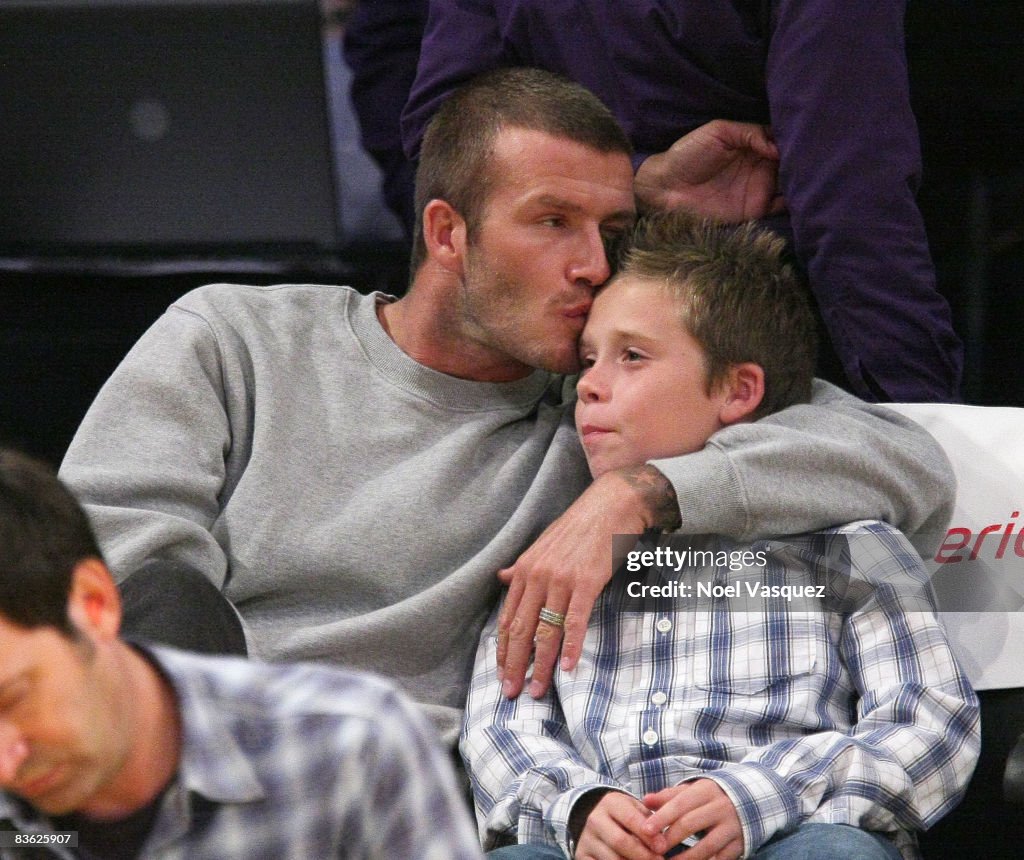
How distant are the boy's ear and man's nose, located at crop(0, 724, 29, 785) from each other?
96 centimetres

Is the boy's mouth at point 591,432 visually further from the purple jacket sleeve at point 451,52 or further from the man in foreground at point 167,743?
the man in foreground at point 167,743

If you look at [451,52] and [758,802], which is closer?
[758,802]

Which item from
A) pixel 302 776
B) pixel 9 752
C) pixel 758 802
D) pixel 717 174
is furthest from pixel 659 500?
pixel 9 752

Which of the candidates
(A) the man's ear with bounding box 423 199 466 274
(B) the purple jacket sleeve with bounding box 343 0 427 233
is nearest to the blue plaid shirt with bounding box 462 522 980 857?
(A) the man's ear with bounding box 423 199 466 274

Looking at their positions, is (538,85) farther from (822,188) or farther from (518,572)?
(518,572)

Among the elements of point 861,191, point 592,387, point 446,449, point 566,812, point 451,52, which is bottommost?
point 566,812

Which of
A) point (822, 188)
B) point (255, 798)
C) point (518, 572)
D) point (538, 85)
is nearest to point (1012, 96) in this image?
point (822, 188)

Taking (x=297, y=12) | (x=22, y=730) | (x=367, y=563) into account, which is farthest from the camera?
(x=297, y=12)

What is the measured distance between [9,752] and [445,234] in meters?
1.11

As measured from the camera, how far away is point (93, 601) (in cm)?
55

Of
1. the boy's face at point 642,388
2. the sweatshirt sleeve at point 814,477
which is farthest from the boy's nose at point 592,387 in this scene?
the sweatshirt sleeve at point 814,477

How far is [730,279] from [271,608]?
57 cm

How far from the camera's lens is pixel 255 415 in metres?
1.45

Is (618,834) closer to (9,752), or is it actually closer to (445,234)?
(9,752)
